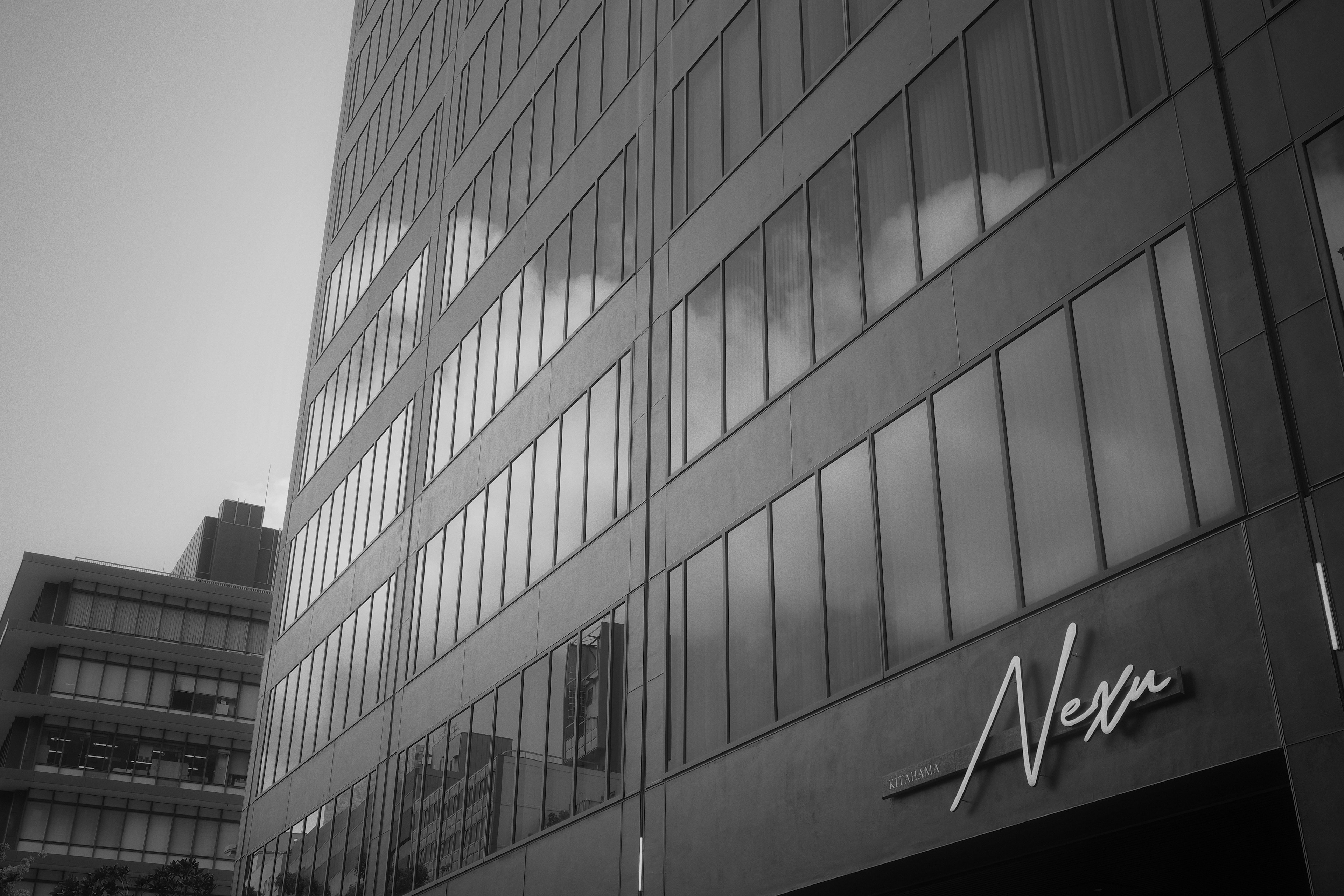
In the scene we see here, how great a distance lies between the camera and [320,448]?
50.3m

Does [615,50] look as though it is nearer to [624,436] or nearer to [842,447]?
[624,436]

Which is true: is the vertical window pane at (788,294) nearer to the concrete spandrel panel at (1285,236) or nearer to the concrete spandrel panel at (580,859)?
the concrete spandrel panel at (1285,236)

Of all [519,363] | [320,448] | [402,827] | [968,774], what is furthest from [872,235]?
[320,448]

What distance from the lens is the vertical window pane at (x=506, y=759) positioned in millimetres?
29375

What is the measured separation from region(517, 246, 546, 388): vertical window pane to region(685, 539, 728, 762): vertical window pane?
1085 cm

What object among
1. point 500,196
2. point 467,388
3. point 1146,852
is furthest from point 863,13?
point 467,388

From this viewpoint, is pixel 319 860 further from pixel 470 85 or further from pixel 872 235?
pixel 872 235

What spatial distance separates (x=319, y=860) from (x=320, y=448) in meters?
16.7

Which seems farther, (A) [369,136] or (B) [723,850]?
(A) [369,136]

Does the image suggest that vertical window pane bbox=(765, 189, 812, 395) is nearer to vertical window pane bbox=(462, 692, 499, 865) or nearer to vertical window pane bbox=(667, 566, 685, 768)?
vertical window pane bbox=(667, 566, 685, 768)

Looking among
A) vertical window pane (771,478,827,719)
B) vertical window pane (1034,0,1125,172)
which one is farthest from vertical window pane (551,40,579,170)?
vertical window pane (1034,0,1125,172)

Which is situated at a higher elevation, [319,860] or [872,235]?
[872,235]

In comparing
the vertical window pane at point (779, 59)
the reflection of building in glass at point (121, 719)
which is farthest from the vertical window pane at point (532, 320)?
the reflection of building in glass at point (121, 719)

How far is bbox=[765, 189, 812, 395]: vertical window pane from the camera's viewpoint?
23.1m
